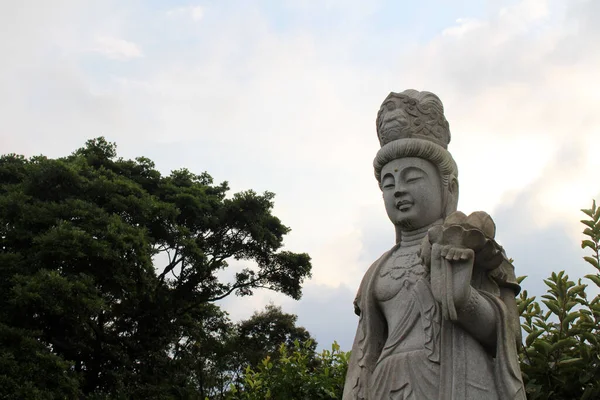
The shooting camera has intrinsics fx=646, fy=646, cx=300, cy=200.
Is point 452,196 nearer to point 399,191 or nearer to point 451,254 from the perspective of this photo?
point 399,191

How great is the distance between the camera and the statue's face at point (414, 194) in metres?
4.82

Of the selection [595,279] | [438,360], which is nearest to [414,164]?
[438,360]

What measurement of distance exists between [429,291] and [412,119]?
1.38 meters

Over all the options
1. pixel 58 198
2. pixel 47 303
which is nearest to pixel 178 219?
pixel 58 198

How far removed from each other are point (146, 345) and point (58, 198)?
5.44 metres

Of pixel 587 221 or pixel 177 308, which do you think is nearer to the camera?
pixel 587 221

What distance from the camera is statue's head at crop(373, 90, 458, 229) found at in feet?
15.9

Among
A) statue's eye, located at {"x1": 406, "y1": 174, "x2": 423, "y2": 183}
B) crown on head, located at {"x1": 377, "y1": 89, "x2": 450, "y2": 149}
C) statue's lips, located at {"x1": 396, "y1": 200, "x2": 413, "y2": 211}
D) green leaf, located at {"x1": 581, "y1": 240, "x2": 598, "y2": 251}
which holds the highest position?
green leaf, located at {"x1": 581, "y1": 240, "x2": 598, "y2": 251}

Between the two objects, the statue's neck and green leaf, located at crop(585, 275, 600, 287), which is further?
green leaf, located at crop(585, 275, 600, 287)

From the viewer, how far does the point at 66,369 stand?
16.3m

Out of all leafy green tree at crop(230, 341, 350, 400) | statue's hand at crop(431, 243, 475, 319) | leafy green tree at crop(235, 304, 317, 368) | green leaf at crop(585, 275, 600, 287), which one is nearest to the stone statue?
statue's hand at crop(431, 243, 475, 319)

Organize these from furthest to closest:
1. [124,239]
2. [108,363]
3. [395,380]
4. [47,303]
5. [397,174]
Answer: [108,363]
[124,239]
[47,303]
[397,174]
[395,380]

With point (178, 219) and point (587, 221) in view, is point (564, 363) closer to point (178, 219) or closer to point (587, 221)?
point (587, 221)

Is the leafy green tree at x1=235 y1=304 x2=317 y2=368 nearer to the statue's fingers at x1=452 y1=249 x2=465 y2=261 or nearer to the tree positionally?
the tree
